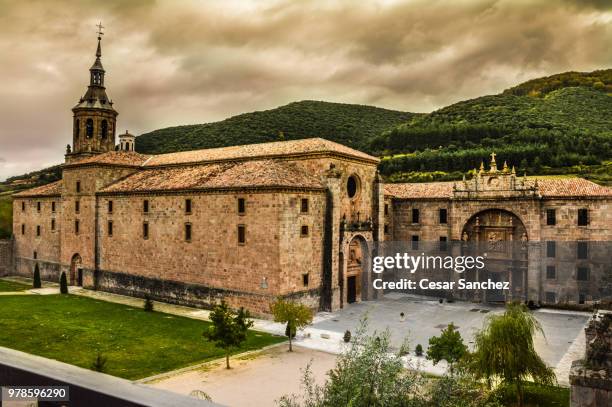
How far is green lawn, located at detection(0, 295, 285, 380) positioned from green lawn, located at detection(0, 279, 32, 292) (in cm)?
717

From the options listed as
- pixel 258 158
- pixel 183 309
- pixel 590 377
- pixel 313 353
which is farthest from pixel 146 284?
pixel 590 377

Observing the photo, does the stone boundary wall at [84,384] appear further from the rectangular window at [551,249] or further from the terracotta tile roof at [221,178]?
the rectangular window at [551,249]

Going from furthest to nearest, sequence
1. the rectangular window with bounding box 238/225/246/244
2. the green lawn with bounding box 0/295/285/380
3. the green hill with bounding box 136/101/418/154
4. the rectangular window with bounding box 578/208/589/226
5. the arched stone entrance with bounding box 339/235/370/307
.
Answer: the green hill with bounding box 136/101/418/154 < the arched stone entrance with bounding box 339/235/370/307 < the rectangular window with bounding box 578/208/589/226 < the rectangular window with bounding box 238/225/246/244 < the green lawn with bounding box 0/295/285/380

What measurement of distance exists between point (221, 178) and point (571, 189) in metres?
24.9

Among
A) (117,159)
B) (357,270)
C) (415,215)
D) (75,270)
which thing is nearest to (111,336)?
(357,270)

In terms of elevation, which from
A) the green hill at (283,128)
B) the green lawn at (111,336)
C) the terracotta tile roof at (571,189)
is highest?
the green hill at (283,128)

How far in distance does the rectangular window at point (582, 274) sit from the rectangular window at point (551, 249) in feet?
6.13

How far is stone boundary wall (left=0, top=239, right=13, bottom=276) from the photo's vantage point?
159 ft

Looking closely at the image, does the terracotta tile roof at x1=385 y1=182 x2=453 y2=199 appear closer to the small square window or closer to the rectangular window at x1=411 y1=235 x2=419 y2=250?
the small square window

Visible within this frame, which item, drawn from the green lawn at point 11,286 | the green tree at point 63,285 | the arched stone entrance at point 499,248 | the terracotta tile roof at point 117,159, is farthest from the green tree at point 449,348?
the green lawn at point 11,286

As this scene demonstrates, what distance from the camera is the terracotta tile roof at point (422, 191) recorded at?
129 ft

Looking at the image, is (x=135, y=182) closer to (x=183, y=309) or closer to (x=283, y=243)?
(x=183, y=309)

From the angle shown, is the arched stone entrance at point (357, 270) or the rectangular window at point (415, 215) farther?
the rectangular window at point (415, 215)

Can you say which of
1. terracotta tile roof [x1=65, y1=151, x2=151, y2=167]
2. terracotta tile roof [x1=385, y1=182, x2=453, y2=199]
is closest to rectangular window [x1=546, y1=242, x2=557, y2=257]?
terracotta tile roof [x1=385, y1=182, x2=453, y2=199]
